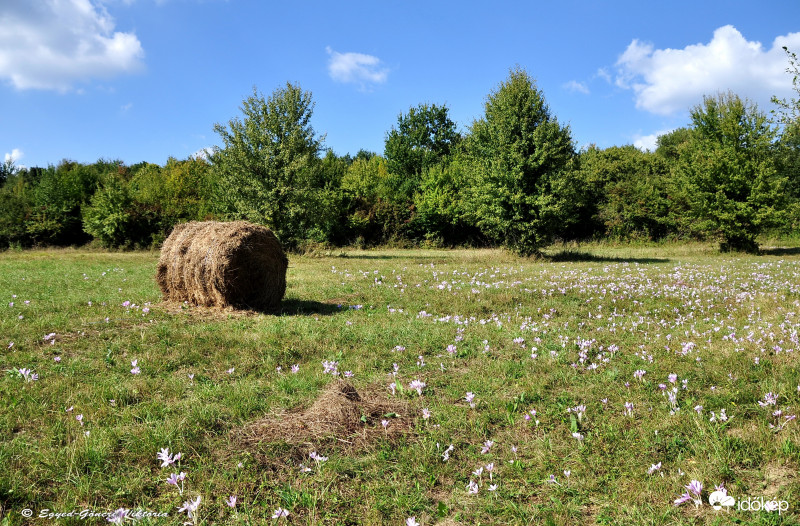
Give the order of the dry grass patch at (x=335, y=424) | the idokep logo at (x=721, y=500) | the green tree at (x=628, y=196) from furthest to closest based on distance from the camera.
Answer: the green tree at (x=628, y=196) → the dry grass patch at (x=335, y=424) → the idokep logo at (x=721, y=500)

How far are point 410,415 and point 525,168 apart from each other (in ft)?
64.7

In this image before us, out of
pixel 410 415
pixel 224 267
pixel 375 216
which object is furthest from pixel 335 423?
pixel 375 216

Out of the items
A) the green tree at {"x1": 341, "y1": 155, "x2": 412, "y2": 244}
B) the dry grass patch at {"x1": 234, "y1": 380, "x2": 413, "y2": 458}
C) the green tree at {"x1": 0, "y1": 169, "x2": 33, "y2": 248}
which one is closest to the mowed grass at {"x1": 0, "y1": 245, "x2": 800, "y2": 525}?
the dry grass patch at {"x1": 234, "y1": 380, "x2": 413, "y2": 458}

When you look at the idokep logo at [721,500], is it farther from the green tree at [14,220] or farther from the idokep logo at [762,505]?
the green tree at [14,220]

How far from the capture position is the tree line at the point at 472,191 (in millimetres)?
22812

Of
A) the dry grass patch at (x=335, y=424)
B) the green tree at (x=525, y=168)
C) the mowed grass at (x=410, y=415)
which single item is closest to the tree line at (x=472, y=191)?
the green tree at (x=525, y=168)

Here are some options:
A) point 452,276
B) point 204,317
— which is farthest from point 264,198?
point 204,317

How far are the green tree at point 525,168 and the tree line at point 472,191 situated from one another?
0.07 metres

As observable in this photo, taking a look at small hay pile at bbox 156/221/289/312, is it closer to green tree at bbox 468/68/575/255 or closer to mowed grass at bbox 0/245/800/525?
mowed grass at bbox 0/245/800/525

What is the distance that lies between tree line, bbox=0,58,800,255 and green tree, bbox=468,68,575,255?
0.23 ft

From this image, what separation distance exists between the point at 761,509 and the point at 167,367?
6.34m

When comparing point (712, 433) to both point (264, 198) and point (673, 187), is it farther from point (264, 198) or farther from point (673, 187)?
point (673, 187)

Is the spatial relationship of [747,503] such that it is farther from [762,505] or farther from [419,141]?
[419,141]

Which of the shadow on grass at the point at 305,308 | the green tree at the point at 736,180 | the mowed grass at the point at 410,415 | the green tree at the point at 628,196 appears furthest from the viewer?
the green tree at the point at 628,196
